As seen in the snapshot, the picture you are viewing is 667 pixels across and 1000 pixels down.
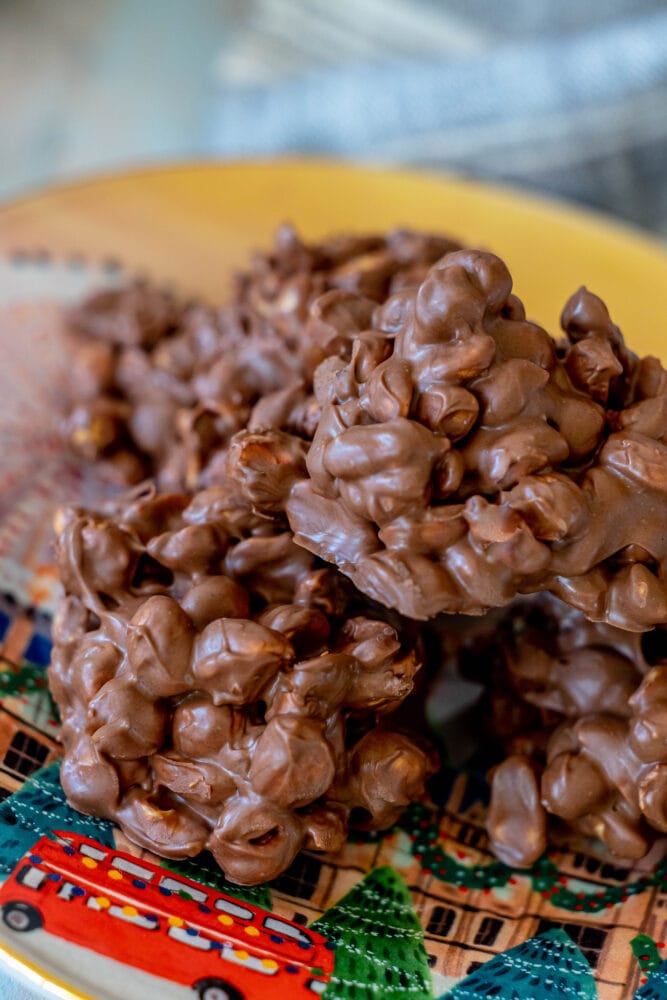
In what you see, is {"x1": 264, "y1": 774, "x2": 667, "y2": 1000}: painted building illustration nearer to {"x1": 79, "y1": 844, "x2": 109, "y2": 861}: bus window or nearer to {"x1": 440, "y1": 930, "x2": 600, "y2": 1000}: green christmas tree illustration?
{"x1": 440, "y1": 930, "x2": 600, "y2": 1000}: green christmas tree illustration

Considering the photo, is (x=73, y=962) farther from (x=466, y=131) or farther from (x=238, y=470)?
(x=466, y=131)

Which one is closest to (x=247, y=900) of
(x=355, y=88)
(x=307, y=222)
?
(x=307, y=222)

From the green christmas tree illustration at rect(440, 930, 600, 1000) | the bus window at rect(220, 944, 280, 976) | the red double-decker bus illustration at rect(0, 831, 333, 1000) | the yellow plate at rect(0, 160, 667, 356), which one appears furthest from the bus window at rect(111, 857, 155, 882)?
the yellow plate at rect(0, 160, 667, 356)

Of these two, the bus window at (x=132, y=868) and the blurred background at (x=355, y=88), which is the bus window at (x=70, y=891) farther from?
the blurred background at (x=355, y=88)

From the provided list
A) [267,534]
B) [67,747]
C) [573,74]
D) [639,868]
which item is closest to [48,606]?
[67,747]

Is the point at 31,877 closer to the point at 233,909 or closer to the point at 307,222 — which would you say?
the point at 233,909

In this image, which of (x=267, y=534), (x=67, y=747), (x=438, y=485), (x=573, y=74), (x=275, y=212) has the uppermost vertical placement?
(x=573, y=74)

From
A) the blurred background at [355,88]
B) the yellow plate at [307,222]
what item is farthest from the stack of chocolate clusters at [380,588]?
the blurred background at [355,88]
